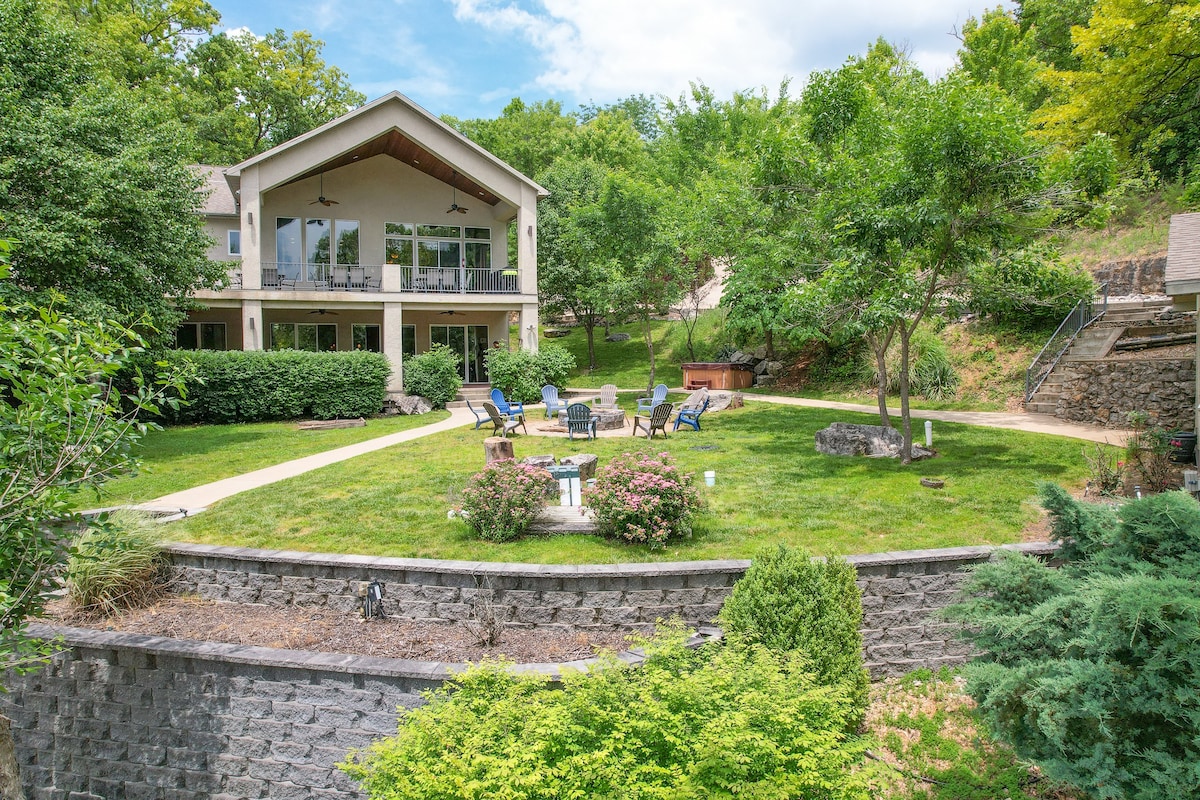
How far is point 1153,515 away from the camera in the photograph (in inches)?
159

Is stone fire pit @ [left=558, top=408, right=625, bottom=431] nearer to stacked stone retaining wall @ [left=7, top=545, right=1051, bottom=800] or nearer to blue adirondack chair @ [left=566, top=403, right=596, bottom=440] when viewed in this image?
blue adirondack chair @ [left=566, top=403, right=596, bottom=440]

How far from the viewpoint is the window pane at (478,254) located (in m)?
24.1

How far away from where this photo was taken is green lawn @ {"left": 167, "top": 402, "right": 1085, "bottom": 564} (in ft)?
23.4

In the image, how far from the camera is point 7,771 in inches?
167

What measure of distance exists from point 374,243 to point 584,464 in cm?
1599

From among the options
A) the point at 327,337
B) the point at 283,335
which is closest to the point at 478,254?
the point at 327,337

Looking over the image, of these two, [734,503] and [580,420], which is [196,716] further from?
[580,420]

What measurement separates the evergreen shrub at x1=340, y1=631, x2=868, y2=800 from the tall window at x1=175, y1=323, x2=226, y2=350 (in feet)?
74.4

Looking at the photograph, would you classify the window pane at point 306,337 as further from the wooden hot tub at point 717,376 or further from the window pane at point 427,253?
the wooden hot tub at point 717,376

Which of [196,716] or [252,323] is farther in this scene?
[252,323]

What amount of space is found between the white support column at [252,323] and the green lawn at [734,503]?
8602 millimetres

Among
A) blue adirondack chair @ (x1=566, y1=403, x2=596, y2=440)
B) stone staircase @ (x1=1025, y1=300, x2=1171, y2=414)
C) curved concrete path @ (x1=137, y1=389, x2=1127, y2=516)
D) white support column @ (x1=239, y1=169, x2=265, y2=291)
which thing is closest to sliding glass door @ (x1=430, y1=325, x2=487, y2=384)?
curved concrete path @ (x1=137, y1=389, x2=1127, y2=516)

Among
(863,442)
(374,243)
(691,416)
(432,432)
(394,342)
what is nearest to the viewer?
(863,442)

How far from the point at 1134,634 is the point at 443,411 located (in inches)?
675
